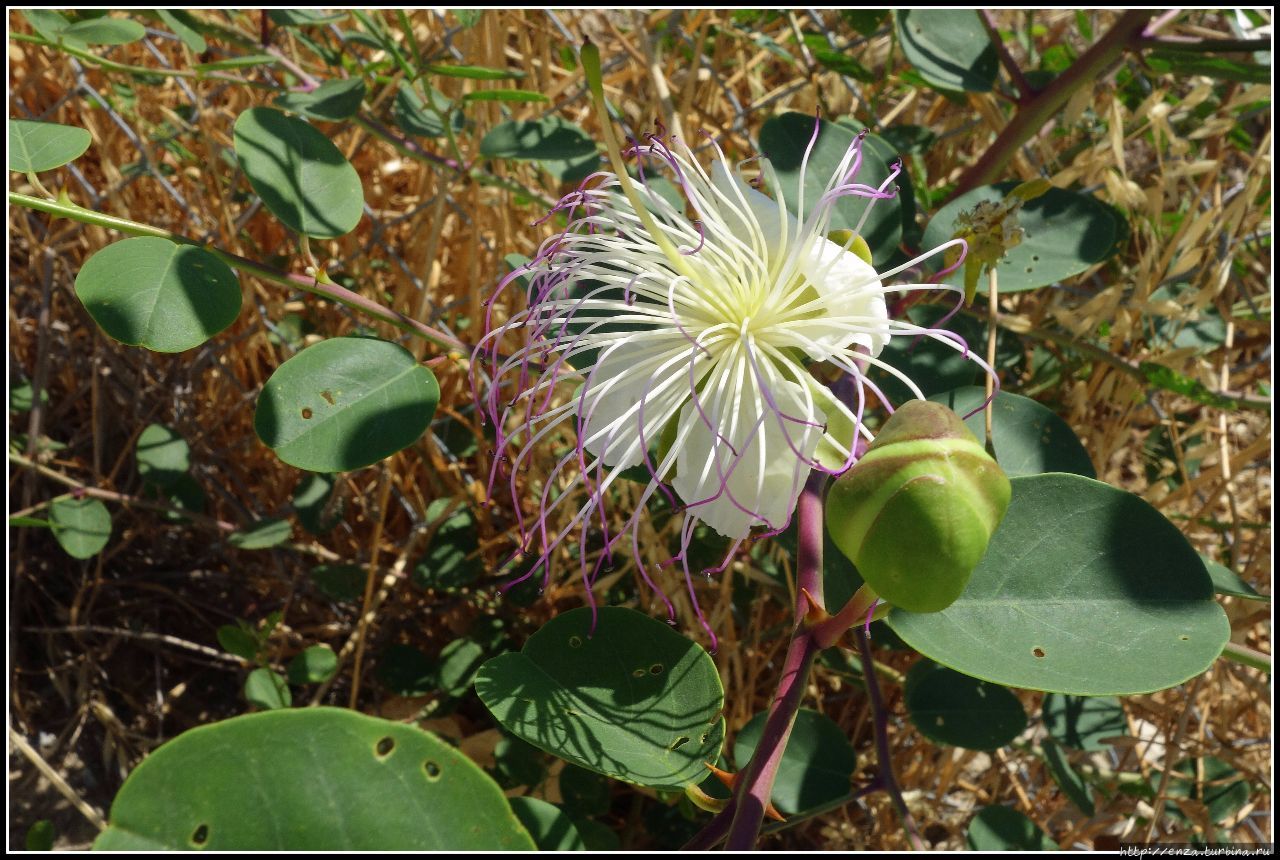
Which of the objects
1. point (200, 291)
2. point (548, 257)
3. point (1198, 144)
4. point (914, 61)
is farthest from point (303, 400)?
point (1198, 144)

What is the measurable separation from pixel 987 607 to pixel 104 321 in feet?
2.28

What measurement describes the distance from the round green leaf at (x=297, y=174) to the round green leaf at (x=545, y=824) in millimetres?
534

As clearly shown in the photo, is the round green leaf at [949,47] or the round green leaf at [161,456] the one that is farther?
the round green leaf at [161,456]

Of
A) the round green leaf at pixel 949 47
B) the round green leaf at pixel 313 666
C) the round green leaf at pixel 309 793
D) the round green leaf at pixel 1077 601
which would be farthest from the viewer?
the round green leaf at pixel 313 666

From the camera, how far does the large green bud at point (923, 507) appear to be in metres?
0.52

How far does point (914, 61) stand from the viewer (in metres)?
1.15

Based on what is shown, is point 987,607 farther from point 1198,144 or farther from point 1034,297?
point 1198,144

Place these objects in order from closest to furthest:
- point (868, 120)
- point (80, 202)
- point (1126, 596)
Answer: point (1126, 596) → point (868, 120) → point (80, 202)

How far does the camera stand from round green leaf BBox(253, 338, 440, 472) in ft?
2.68

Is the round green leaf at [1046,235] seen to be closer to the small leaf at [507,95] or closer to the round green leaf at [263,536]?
the small leaf at [507,95]

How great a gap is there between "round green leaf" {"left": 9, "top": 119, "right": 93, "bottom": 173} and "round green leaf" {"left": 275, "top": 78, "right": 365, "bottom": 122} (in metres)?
0.25

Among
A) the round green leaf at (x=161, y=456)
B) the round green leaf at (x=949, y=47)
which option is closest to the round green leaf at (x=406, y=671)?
the round green leaf at (x=161, y=456)

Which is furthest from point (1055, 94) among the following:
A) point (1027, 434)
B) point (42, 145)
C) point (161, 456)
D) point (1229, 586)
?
point (161, 456)

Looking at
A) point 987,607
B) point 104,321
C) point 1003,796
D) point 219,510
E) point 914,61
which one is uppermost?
point 914,61
